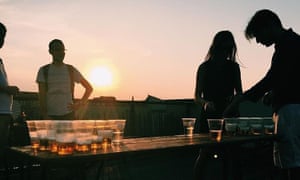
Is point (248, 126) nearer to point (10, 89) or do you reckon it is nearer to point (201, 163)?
point (201, 163)

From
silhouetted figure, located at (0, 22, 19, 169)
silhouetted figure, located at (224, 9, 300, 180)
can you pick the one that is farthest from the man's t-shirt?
silhouetted figure, located at (224, 9, 300, 180)

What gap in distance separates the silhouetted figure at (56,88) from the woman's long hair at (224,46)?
1423mm

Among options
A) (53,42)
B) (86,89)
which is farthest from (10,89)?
(86,89)

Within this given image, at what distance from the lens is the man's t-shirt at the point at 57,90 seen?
12.2 feet

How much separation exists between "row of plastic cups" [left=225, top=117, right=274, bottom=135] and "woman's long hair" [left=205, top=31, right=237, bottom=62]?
694 mm

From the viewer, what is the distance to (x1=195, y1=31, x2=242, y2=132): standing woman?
362 cm

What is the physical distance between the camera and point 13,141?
2758 millimetres

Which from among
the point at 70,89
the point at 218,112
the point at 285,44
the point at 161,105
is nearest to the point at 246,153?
the point at 218,112

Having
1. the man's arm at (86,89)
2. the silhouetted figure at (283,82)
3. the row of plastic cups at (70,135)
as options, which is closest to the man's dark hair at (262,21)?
the silhouetted figure at (283,82)

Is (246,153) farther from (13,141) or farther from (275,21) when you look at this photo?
(13,141)

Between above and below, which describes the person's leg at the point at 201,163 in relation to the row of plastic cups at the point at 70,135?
below

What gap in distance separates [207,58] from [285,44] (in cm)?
123

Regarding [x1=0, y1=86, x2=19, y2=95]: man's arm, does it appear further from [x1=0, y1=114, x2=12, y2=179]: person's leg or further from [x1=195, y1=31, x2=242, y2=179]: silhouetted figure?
[x1=195, y1=31, x2=242, y2=179]: silhouetted figure

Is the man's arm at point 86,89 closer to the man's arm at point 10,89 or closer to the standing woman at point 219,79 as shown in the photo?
the man's arm at point 10,89
